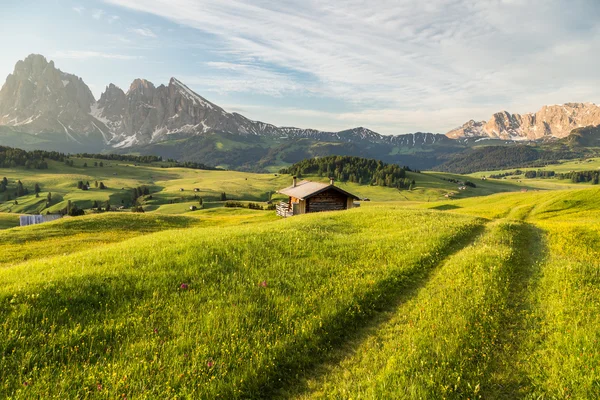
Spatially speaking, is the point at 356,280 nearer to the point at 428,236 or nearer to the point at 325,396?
the point at 325,396

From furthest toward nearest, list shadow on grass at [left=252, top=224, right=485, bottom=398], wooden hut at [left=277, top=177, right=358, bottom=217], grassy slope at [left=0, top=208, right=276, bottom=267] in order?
wooden hut at [left=277, top=177, right=358, bottom=217] → grassy slope at [left=0, top=208, right=276, bottom=267] → shadow on grass at [left=252, top=224, right=485, bottom=398]

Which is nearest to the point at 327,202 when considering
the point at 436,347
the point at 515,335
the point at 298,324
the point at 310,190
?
the point at 310,190

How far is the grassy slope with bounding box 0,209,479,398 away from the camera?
8086 mm

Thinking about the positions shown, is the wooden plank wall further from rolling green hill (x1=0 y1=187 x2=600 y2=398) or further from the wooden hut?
rolling green hill (x1=0 y1=187 x2=600 y2=398)

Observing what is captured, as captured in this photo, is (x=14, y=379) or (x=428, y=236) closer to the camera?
(x=14, y=379)

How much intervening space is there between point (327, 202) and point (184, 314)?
55348 millimetres

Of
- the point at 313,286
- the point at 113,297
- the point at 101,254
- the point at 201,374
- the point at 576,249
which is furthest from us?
the point at 576,249

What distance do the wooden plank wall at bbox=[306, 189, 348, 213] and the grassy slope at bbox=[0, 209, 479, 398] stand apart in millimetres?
45901

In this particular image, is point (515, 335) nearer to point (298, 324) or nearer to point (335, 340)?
point (335, 340)

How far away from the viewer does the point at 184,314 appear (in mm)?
10805

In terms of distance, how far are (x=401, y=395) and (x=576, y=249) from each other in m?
22.0

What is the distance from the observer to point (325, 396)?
794cm

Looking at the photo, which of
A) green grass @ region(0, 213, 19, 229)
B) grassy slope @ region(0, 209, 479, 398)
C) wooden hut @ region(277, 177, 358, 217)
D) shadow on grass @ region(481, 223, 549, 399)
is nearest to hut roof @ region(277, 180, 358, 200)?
wooden hut @ region(277, 177, 358, 217)

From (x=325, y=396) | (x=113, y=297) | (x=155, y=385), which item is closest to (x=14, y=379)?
(x=155, y=385)
